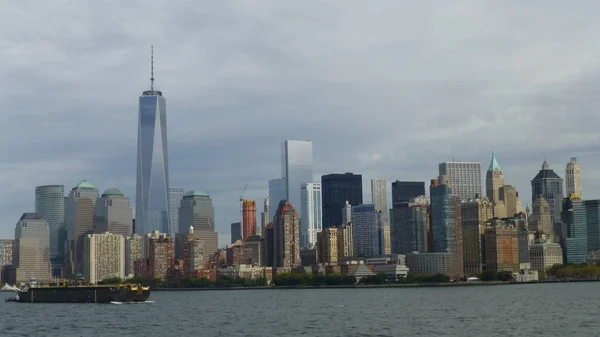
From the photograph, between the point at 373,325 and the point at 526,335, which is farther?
the point at 373,325

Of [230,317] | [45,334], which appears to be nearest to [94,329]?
[45,334]

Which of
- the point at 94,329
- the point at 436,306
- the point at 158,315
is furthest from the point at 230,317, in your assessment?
the point at 436,306

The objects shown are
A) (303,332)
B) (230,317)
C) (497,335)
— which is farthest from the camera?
(230,317)

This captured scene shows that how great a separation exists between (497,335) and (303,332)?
22.3 meters

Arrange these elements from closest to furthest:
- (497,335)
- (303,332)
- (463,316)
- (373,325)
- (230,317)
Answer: (497,335) → (303,332) → (373,325) → (463,316) → (230,317)

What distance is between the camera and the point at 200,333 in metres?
119

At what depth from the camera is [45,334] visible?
121375mm

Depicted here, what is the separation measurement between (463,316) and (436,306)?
32145 millimetres

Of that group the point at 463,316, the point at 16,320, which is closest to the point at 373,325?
the point at 463,316

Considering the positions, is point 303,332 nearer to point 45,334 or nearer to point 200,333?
point 200,333

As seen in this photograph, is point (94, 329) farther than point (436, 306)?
No

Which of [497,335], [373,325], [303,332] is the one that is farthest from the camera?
[373,325]

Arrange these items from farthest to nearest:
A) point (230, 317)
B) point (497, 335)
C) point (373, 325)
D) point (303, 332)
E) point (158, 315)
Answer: point (158, 315), point (230, 317), point (373, 325), point (303, 332), point (497, 335)

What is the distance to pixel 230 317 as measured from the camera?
149 m
